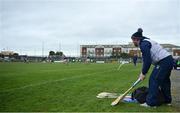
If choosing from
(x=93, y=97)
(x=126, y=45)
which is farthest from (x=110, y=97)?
(x=126, y=45)

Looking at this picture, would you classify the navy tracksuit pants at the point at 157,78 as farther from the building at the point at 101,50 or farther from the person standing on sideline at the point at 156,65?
the building at the point at 101,50

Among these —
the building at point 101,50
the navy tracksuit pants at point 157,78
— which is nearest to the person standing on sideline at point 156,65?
the navy tracksuit pants at point 157,78

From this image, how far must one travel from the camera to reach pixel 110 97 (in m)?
9.95

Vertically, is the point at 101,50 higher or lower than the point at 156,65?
higher

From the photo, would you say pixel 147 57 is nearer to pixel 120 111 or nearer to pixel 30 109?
pixel 120 111

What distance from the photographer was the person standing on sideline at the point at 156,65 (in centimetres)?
832

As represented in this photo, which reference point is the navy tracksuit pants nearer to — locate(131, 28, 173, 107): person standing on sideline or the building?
locate(131, 28, 173, 107): person standing on sideline

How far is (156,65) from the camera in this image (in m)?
8.62

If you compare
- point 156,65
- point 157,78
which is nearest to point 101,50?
point 156,65

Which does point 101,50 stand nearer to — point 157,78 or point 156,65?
point 156,65

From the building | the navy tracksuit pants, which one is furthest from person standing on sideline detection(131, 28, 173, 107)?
the building

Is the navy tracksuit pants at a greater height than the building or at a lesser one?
lesser

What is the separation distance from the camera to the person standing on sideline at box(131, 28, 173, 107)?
8.32 m

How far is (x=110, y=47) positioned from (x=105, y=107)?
166 m
